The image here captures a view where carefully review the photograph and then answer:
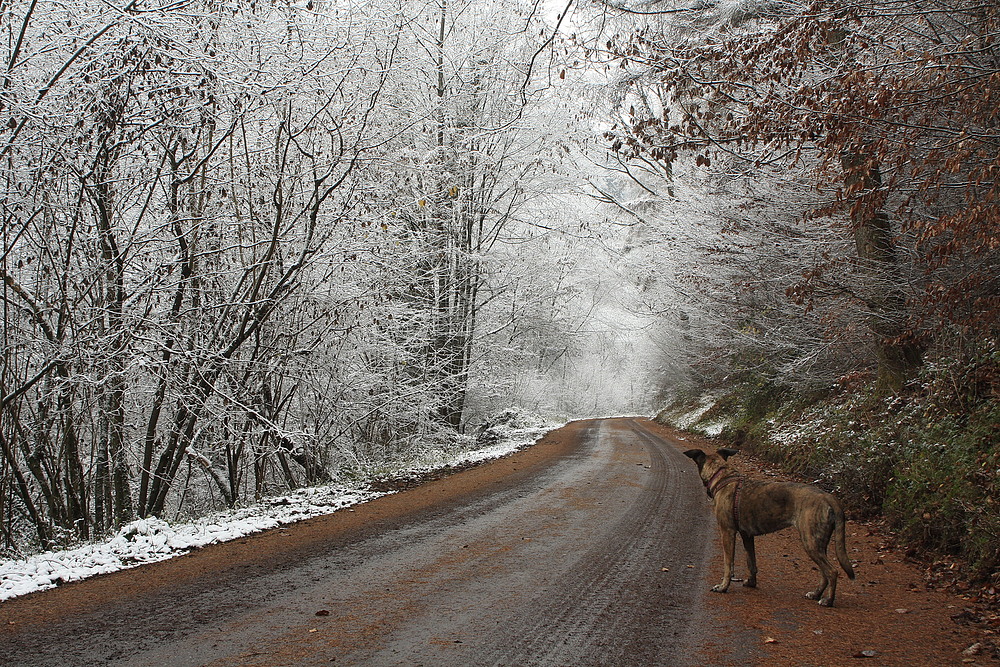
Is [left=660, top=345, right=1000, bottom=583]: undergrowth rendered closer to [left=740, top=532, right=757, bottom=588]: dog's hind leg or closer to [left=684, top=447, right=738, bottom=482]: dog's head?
[left=740, top=532, right=757, bottom=588]: dog's hind leg

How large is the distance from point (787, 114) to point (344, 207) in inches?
247

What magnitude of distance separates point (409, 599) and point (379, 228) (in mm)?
7397

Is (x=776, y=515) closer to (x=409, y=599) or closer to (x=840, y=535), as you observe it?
(x=840, y=535)

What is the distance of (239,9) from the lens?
7.25 m

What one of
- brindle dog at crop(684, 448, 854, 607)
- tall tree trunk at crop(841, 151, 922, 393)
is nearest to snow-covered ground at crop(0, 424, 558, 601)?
brindle dog at crop(684, 448, 854, 607)

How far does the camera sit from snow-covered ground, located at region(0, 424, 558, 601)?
5199mm

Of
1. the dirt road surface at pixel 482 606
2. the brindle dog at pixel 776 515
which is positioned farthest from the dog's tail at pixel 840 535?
the dirt road surface at pixel 482 606

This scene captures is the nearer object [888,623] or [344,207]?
[888,623]

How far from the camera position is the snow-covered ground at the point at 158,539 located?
5.20 meters

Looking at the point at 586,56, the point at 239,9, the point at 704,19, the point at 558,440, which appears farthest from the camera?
the point at 558,440

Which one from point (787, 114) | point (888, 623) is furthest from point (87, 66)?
point (888, 623)

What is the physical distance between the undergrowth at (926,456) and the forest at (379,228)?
46 millimetres

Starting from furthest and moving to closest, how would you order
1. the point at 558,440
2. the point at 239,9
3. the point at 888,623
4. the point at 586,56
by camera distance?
the point at 558,440
the point at 239,9
the point at 586,56
the point at 888,623

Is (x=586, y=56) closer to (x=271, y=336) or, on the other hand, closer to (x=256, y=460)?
(x=271, y=336)
